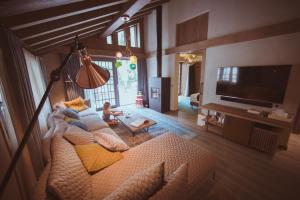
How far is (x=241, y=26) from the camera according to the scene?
287 centimetres

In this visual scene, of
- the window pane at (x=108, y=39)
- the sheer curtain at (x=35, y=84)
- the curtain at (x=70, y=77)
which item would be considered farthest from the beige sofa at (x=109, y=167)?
the window pane at (x=108, y=39)

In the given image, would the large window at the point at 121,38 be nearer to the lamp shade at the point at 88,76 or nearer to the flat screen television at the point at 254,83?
the flat screen television at the point at 254,83

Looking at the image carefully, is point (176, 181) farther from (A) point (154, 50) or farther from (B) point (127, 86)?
(B) point (127, 86)

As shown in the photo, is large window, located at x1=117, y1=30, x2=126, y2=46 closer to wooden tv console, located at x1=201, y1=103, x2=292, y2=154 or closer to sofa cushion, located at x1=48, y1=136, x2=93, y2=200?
wooden tv console, located at x1=201, y1=103, x2=292, y2=154

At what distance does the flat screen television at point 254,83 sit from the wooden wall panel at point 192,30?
50.1 inches

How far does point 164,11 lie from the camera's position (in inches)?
177

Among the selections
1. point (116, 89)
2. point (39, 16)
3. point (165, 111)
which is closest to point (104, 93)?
point (116, 89)

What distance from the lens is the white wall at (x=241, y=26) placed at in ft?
7.77

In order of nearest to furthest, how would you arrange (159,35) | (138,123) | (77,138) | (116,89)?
(77,138) < (138,123) < (159,35) < (116,89)

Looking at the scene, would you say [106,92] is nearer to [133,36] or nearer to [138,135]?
[133,36]

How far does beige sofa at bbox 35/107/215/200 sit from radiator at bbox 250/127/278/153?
134cm

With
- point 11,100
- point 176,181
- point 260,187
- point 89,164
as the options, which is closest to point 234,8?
point 260,187

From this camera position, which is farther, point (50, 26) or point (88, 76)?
point (50, 26)

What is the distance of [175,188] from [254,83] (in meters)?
2.82
